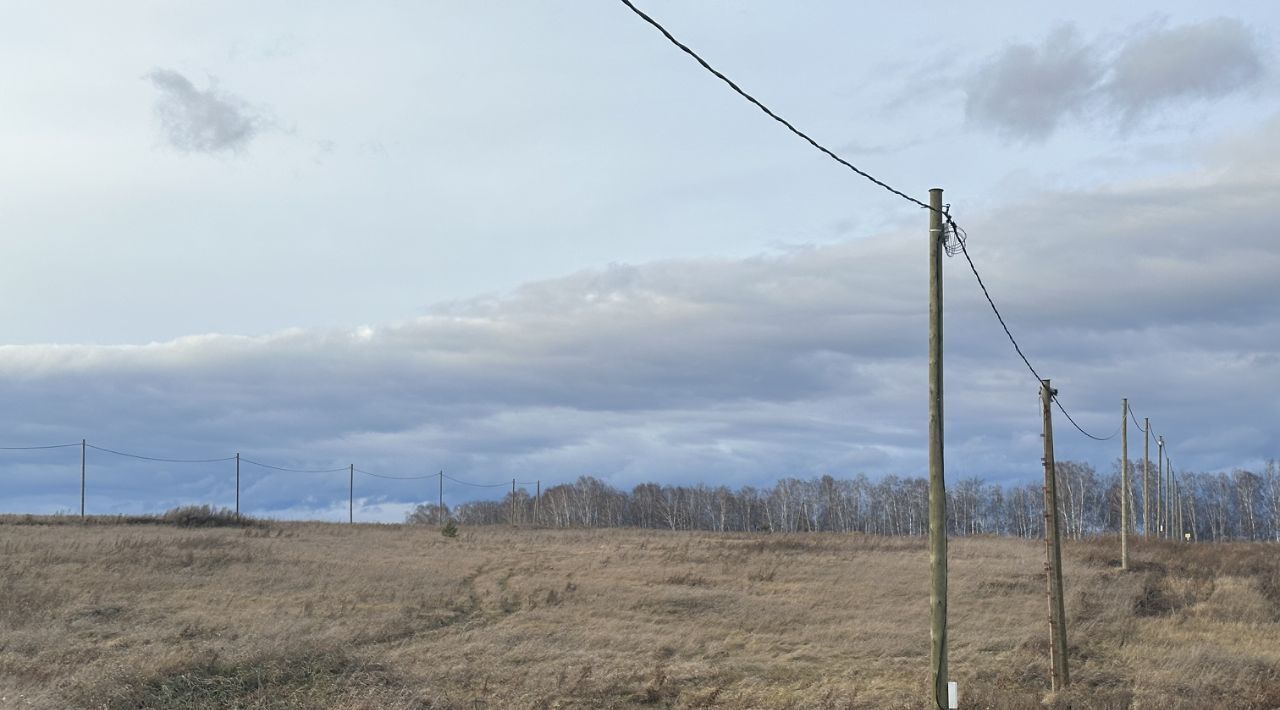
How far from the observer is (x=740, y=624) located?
1167 inches

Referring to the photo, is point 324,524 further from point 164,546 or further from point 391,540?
point 164,546

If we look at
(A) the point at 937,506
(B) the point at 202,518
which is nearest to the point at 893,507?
(B) the point at 202,518

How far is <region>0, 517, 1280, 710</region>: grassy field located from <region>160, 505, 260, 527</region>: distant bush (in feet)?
36.5

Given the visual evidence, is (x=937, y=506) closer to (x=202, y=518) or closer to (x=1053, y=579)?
(x=1053, y=579)

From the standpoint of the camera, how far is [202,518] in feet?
199

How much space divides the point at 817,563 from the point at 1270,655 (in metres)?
22.4

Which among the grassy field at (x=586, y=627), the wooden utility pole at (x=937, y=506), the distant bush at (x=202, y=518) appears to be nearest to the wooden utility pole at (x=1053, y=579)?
the grassy field at (x=586, y=627)

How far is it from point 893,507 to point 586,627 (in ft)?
357

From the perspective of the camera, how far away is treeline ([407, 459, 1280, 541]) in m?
120

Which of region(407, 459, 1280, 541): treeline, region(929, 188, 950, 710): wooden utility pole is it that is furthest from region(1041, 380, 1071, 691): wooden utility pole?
region(407, 459, 1280, 541): treeline

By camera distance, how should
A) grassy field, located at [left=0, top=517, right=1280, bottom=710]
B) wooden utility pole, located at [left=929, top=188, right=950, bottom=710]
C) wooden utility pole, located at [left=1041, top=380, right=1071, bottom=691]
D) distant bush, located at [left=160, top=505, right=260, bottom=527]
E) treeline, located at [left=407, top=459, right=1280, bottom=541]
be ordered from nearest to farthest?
wooden utility pole, located at [left=929, top=188, right=950, bottom=710]
grassy field, located at [left=0, top=517, right=1280, bottom=710]
wooden utility pole, located at [left=1041, top=380, right=1071, bottom=691]
distant bush, located at [left=160, top=505, right=260, bottom=527]
treeline, located at [left=407, top=459, right=1280, bottom=541]

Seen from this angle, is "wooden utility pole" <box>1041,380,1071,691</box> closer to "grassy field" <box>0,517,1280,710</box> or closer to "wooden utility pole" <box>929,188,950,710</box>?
"grassy field" <box>0,517,1280,710</box>

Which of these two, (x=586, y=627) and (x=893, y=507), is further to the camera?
(x=893, y=507)

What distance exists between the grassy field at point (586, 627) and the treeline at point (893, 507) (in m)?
72.6
